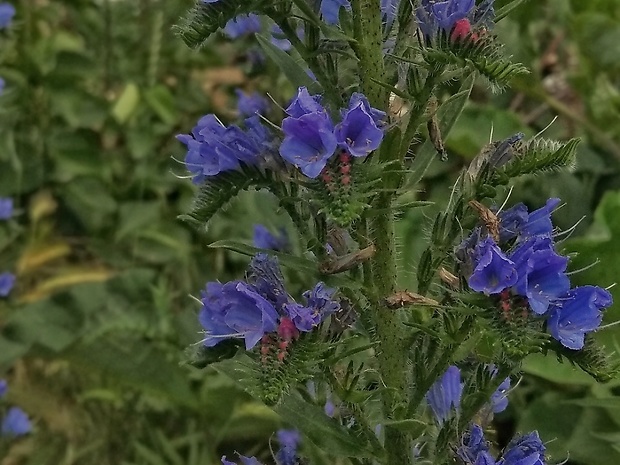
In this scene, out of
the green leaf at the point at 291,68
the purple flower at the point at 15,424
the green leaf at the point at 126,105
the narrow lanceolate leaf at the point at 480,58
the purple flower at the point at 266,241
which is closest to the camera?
the narrow lanceolate leaf at the point at 480,58

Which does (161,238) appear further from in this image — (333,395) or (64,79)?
(333,395)

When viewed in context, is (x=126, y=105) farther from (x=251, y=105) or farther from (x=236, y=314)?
(x=236, y=314)

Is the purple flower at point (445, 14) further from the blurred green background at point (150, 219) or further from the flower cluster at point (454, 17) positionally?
the blurred green background at point (150, 219)

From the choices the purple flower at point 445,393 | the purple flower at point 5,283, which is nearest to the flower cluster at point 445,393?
the purple flower at point 445,393

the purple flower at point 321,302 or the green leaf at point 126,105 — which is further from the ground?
the purple flower at point 321,302

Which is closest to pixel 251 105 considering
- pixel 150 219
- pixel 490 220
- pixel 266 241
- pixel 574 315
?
pixel 266 241

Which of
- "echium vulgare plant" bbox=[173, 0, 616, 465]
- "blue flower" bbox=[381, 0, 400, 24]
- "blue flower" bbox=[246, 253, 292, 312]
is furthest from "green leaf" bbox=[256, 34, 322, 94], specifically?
"blue flower" bbox=[246, 253, 292, 312]

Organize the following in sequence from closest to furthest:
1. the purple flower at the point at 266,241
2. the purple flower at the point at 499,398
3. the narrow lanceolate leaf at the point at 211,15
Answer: the narrow lanceolate leaf at the point at 211,15, the purple flower at the point at 499,398, the purple flower at the point at 266,241
